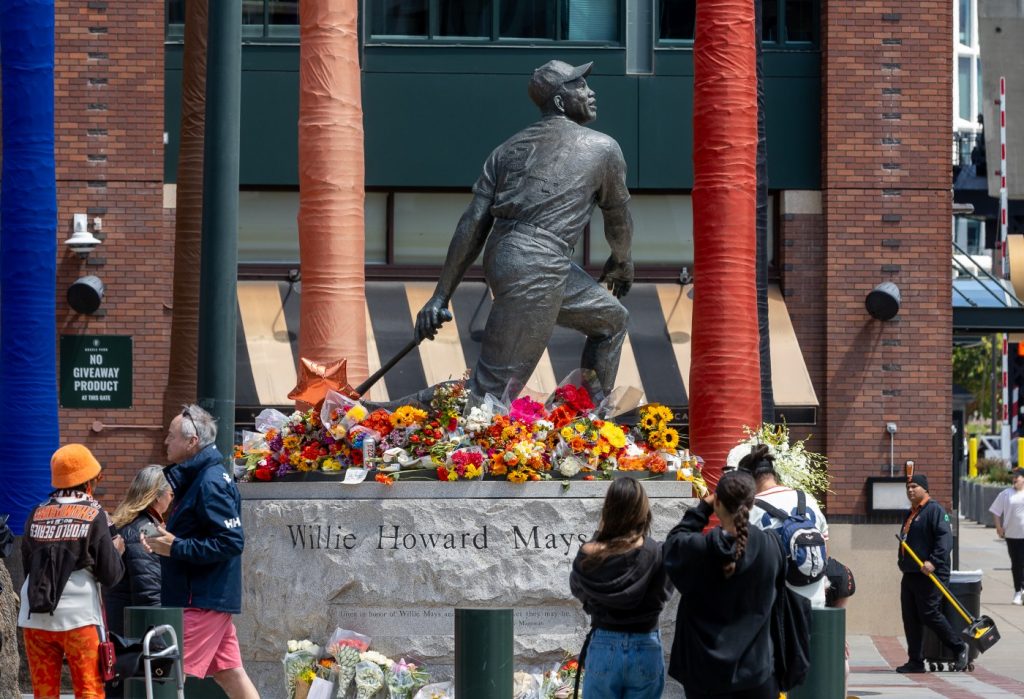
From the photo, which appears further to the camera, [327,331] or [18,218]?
[327,331]

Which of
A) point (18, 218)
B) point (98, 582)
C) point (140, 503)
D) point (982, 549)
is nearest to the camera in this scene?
→ point (98, 582)

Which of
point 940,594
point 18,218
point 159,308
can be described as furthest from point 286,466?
point 159,308

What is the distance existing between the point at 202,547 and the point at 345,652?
166 cm

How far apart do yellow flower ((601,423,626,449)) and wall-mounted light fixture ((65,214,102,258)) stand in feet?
36.1

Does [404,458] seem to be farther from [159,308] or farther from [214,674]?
[159,308]

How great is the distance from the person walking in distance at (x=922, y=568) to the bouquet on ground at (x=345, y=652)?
7.17m

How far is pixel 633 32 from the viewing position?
20828 mm

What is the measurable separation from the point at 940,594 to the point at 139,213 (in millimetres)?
9884

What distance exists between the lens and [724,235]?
15281mm

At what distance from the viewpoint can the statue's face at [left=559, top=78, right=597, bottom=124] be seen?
10336 millimetres

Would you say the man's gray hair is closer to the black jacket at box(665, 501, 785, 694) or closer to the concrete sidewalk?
the black jacket at box(665, 501, 785, 694)

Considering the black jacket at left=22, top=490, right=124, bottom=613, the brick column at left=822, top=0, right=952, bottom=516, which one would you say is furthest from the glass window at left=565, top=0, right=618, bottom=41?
the black jacket at left=22, top=490, right=124, bottom=613

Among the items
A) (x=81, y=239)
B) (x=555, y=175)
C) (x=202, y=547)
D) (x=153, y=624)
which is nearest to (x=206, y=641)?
(x=202, y=547)

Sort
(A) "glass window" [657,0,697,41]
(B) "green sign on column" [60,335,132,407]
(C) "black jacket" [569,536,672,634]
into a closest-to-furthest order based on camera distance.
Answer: (C) "black jacket" [569,536,672,634] → (B) "green sign on column" [60,335,132,407] → (A) "glass window" [657,0,697,41]
